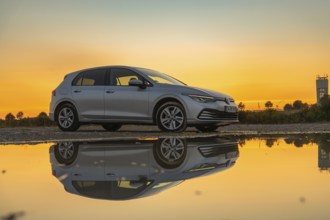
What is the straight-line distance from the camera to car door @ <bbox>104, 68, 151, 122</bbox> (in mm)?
11828

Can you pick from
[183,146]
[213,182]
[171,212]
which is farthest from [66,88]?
[171,212]

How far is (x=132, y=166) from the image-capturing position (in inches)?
200

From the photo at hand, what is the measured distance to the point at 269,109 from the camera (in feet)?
74.8

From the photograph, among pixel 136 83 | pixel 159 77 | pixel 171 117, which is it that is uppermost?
pixel 159 77

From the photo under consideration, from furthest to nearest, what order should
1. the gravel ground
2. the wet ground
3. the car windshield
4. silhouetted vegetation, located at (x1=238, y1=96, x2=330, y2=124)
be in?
silhouetted vegetation, located at (x1=238, y1=96, x2=330, y2=124) → the car windshield → the gravel ground → the wet ground

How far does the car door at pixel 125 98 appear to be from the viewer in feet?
38.8

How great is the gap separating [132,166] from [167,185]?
1.30 m

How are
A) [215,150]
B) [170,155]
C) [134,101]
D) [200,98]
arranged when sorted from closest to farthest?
[170,155], [215,150], [200,98], [134,101]

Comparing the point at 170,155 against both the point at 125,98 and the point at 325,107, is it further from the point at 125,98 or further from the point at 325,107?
the point at 325,107

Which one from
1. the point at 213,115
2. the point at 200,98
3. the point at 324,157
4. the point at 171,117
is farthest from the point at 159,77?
the point at 324,157

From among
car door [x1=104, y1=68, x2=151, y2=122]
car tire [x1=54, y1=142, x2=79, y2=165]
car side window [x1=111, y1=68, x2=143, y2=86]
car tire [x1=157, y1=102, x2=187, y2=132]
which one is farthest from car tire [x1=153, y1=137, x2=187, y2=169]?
car side window [x1=111, y1=68, x2=143, y2=86]

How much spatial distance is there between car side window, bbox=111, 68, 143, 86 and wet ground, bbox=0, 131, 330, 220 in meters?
5.89

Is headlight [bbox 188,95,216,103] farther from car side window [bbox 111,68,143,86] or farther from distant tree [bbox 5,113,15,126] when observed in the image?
distant tree [bbox 5,113,15,126]

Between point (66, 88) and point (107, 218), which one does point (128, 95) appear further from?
point (107, 218)
